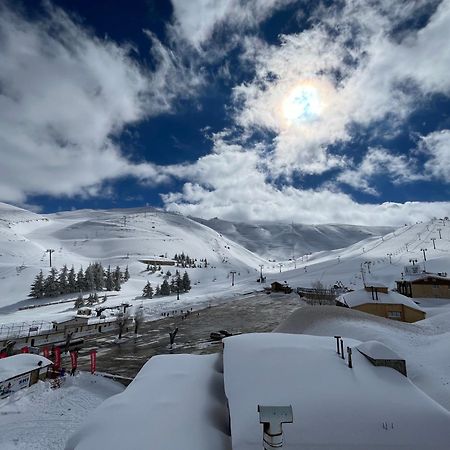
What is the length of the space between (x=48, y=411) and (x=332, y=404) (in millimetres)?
19780

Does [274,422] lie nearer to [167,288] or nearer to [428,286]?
[428,286]

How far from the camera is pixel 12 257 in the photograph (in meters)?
140

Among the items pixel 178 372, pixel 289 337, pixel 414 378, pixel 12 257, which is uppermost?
pixel 12 257

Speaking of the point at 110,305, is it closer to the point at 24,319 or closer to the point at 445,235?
the point at 24,319

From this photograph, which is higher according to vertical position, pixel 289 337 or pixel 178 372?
pixel 289 337

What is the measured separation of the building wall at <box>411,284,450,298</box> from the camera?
64750 millimetres

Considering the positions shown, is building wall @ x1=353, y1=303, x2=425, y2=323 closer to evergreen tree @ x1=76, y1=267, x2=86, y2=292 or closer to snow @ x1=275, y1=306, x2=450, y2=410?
snow @ x1=275, y1=306, x2=450, y2=410

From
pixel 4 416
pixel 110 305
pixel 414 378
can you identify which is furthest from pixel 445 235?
pixel 4 416

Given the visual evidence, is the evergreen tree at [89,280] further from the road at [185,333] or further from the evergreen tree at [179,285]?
the road at [185,333]

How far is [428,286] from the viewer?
66.1m

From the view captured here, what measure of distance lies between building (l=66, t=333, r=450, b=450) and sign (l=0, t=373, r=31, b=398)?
48.3ft

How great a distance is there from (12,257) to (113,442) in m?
158

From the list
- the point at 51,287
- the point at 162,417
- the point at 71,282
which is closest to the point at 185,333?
the point at 162,417

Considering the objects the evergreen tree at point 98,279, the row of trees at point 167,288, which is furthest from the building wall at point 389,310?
the evergreen tree at point 98,279
